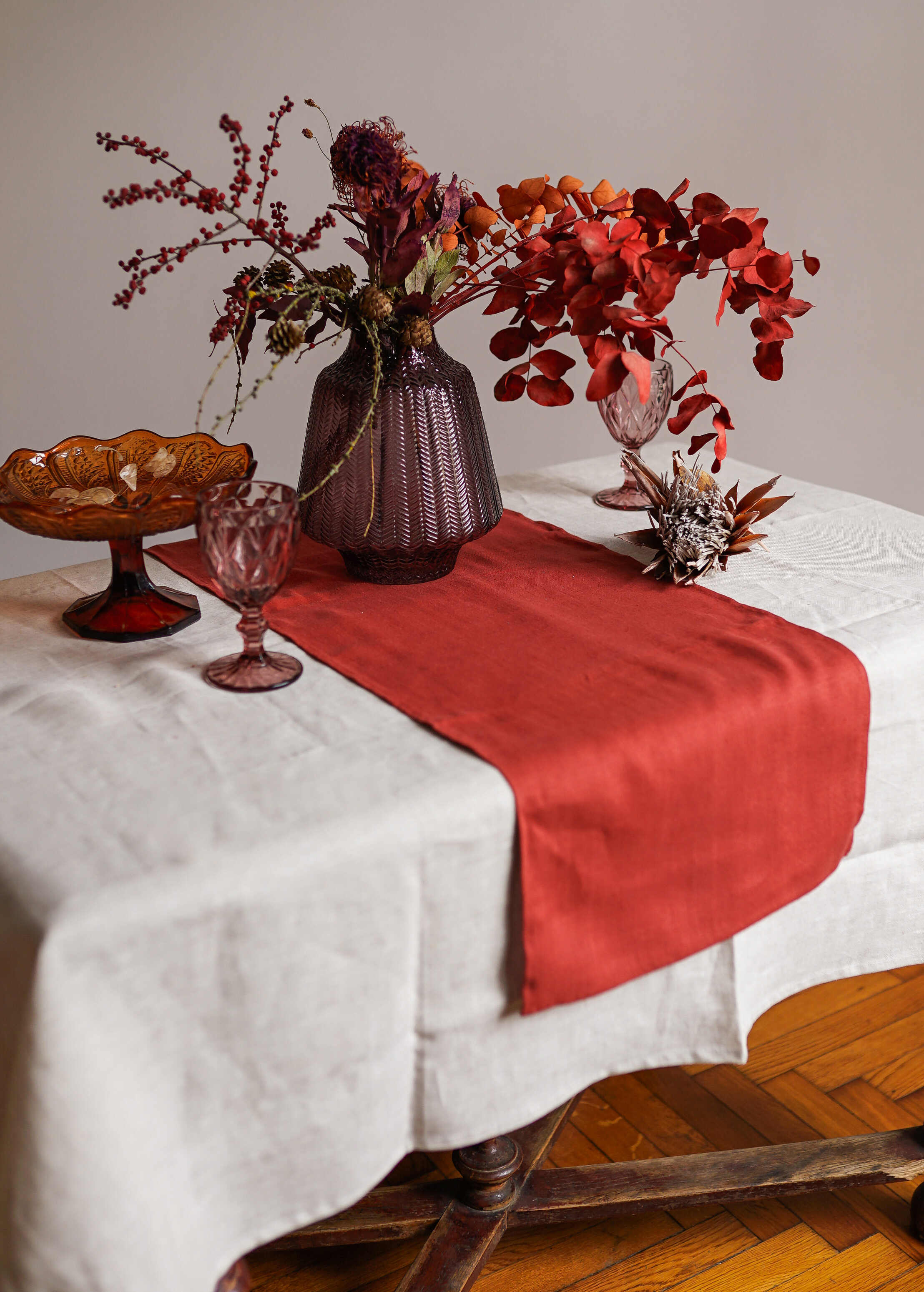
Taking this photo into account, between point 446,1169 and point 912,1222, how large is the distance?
510 mm

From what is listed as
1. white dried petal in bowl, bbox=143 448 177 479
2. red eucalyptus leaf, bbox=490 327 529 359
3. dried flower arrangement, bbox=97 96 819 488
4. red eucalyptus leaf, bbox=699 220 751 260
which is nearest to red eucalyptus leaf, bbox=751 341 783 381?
dried flower arrangement, bbox=97 96 819 488

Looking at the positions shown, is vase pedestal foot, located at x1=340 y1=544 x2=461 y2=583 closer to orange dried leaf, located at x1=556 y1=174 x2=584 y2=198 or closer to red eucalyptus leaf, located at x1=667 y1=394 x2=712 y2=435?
red eucalyptus leaf, located at x1=667 y1=394 x2=712 y2=435

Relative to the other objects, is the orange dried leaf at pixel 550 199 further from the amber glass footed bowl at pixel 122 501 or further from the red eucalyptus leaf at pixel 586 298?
the amber glass footed bowl at pixel 122 501

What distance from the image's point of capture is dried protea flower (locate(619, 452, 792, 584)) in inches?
44.1

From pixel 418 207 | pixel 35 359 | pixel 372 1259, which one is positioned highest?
pixel 418 207

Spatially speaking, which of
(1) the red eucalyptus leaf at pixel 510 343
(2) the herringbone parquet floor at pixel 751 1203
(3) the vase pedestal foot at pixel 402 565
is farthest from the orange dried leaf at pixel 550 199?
(2) the herringbone parquet floor at pixel 751 1203

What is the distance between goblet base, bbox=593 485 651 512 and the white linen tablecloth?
1.31 ft

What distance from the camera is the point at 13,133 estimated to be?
80.5 inches

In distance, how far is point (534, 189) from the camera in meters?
1.09

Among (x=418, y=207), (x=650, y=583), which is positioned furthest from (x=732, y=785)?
(x=418, y=207)

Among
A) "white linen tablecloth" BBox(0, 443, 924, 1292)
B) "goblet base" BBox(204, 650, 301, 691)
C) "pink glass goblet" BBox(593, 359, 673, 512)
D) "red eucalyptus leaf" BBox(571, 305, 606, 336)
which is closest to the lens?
"white linen tablecloth" BBox(0, 443, 924, 1292)

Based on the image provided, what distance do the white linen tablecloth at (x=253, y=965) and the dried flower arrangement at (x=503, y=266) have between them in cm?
26

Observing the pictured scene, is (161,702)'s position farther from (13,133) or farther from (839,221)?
(839,221)

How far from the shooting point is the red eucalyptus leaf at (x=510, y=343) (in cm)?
114
